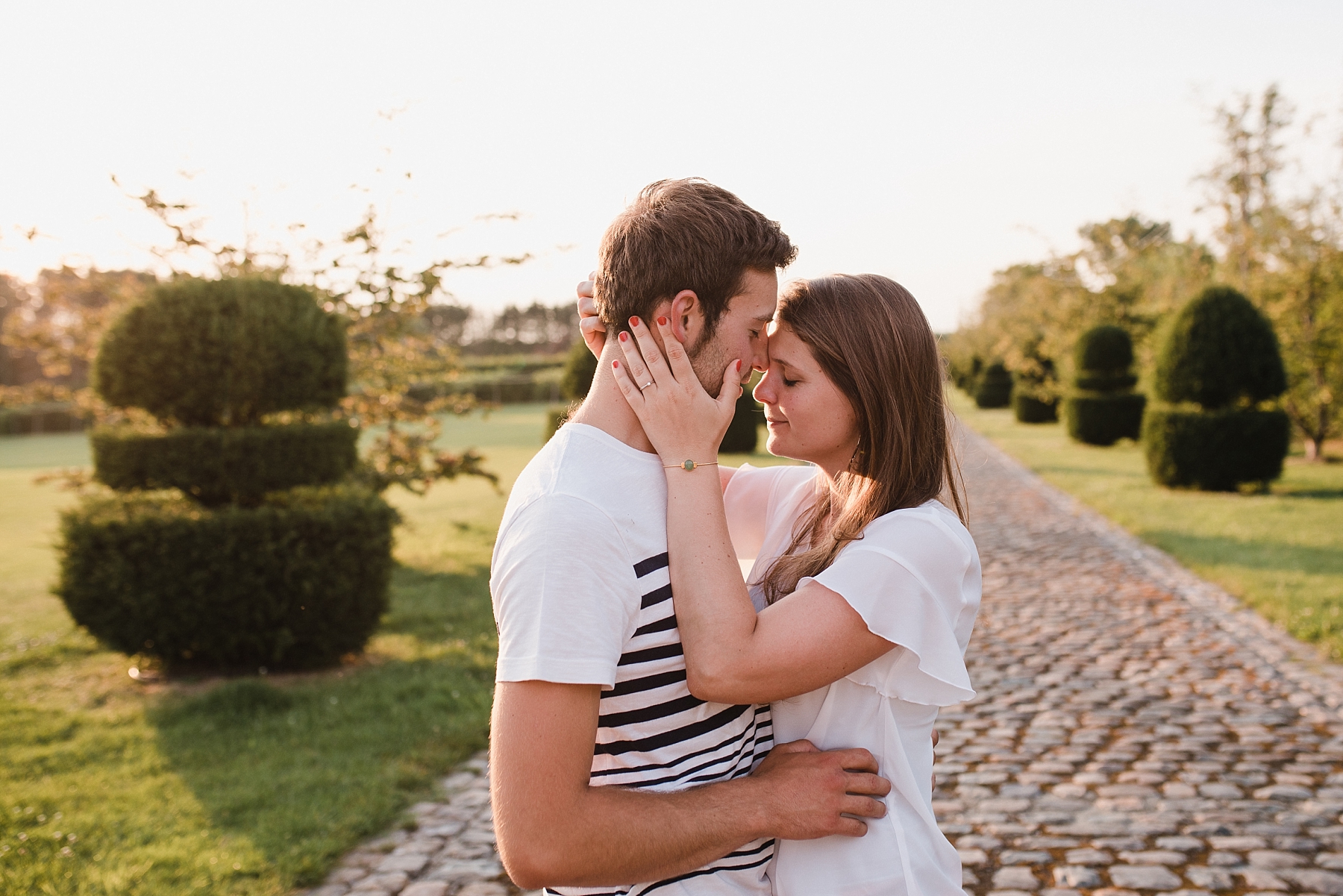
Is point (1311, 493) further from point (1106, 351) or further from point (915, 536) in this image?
point (915, 536)

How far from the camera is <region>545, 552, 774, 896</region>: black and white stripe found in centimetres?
179

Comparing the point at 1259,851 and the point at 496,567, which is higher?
the point at 496,567

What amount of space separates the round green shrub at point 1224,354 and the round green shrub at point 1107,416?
30.5ft

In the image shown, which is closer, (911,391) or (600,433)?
(600,433)

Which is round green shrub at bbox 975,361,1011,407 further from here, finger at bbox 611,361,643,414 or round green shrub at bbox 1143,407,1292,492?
finger at bbox 611,361,643,414

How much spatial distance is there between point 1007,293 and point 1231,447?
40.0 meters

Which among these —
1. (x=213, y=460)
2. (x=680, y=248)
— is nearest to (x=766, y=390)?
(x=680, y=248)

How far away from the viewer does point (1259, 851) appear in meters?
4.39

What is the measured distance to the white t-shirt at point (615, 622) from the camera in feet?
5.21

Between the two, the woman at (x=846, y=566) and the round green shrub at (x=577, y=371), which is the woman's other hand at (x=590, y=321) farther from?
the round green shrub at (x=577, y=371)

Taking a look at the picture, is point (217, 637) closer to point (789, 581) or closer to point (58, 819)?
point (58, 819)

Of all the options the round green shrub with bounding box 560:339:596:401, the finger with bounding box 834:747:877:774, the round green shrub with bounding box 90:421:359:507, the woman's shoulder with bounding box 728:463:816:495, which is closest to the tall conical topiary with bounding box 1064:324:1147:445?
the round green shrub with bounding box 560:339:596:401

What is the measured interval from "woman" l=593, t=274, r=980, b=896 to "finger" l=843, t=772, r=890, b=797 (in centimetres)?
6

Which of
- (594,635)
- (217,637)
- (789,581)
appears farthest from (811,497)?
(217,637)
